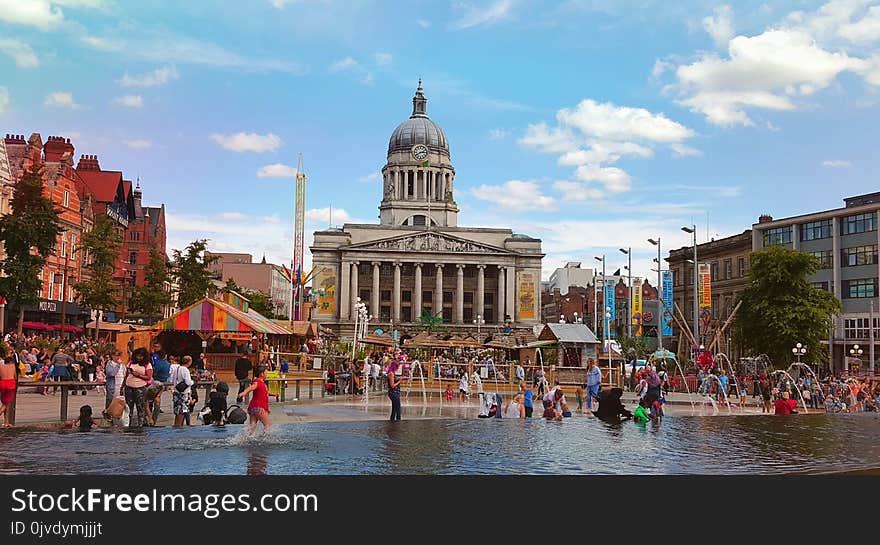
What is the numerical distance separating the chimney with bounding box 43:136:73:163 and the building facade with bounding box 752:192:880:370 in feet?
204

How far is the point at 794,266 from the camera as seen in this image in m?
57.7

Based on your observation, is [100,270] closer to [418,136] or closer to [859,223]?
[859,223]

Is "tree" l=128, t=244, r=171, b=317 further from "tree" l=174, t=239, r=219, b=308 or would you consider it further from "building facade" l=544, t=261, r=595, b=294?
"building facade" l=544, t=261, r=595, b=294

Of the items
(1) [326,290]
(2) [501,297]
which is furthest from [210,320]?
(2) [501,297]

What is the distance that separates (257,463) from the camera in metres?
13.6

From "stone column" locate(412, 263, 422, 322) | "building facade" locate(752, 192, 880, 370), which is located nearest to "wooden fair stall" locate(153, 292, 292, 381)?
"building facade" locate(752, 192, 880, 370)

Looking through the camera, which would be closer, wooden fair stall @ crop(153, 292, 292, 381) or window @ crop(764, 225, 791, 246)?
wooden fair stall @ crop(153, 292, 292, 381)

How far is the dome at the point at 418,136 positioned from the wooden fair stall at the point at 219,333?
381 feet

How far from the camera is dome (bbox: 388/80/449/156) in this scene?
156000 mm

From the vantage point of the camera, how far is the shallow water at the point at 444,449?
13.4 meters

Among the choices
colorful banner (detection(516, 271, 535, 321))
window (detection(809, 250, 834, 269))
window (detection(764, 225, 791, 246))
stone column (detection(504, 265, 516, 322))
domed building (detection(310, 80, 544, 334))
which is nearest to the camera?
window (detection(809, 250, 834, 269))
